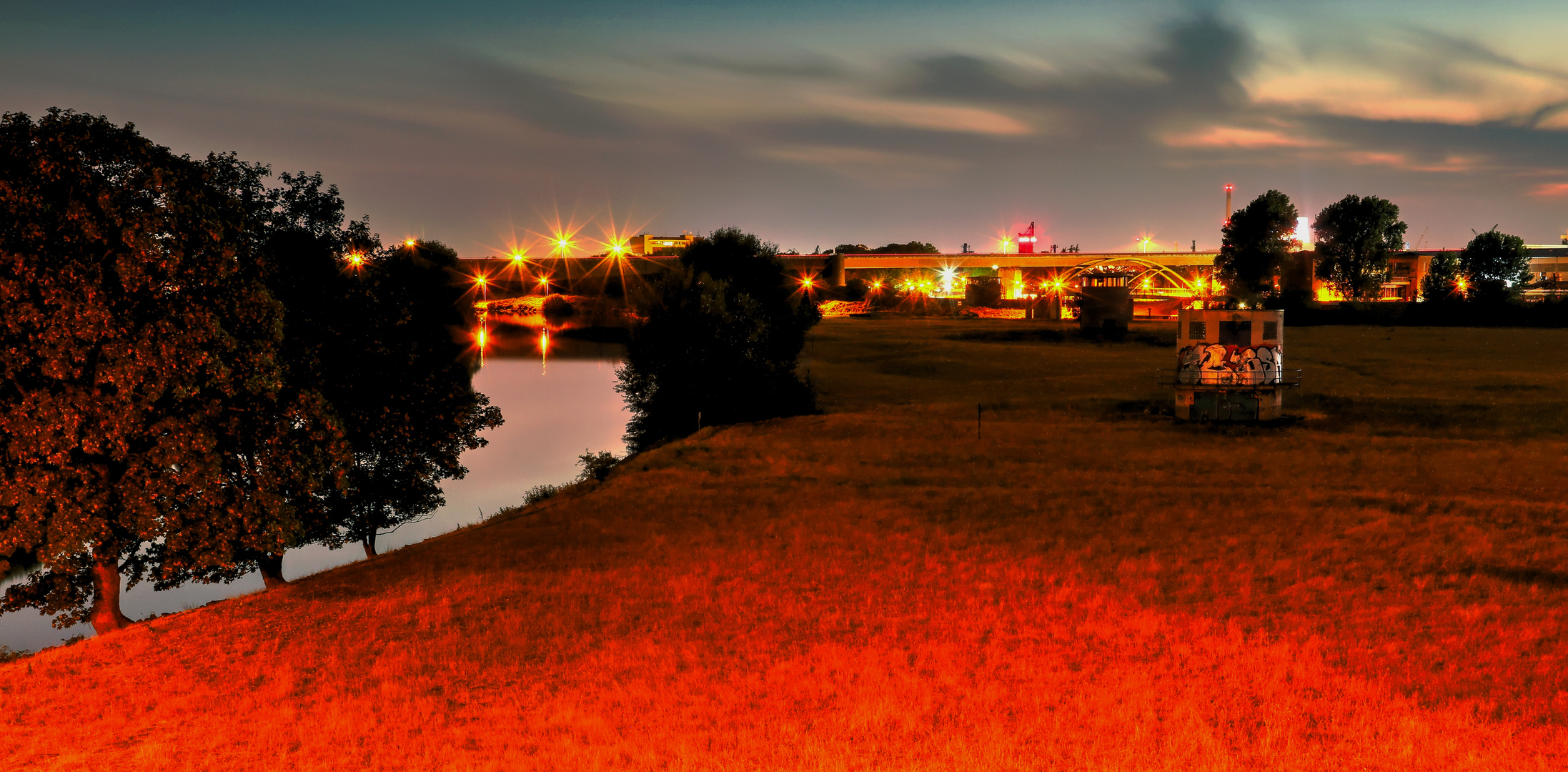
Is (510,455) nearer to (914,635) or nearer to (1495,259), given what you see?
(914,635)

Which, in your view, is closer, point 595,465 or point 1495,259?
point 595,465

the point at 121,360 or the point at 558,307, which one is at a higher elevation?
the point at 558,307

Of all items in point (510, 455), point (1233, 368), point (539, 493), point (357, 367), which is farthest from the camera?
point (510, 455)

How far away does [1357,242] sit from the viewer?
160 m

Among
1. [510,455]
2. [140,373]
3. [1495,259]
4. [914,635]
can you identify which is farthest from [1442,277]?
[140,373]

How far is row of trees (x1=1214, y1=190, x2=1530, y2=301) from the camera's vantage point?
520ft

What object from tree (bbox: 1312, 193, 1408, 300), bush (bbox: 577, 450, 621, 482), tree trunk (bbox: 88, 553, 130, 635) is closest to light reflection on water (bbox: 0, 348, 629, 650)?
bush (bbox: 577, 450, 621, 482)

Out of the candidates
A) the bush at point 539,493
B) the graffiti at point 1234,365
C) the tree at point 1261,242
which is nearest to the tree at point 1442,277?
the tree at point 1261,242

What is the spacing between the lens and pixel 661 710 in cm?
1822

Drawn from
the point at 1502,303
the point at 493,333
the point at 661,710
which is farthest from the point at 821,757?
the point at 493,333

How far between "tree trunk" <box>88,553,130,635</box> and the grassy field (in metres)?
2.06

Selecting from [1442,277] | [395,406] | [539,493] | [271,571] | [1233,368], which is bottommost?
[539,493]

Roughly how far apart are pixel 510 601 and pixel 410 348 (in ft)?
46.0

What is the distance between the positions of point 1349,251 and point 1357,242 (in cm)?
222
